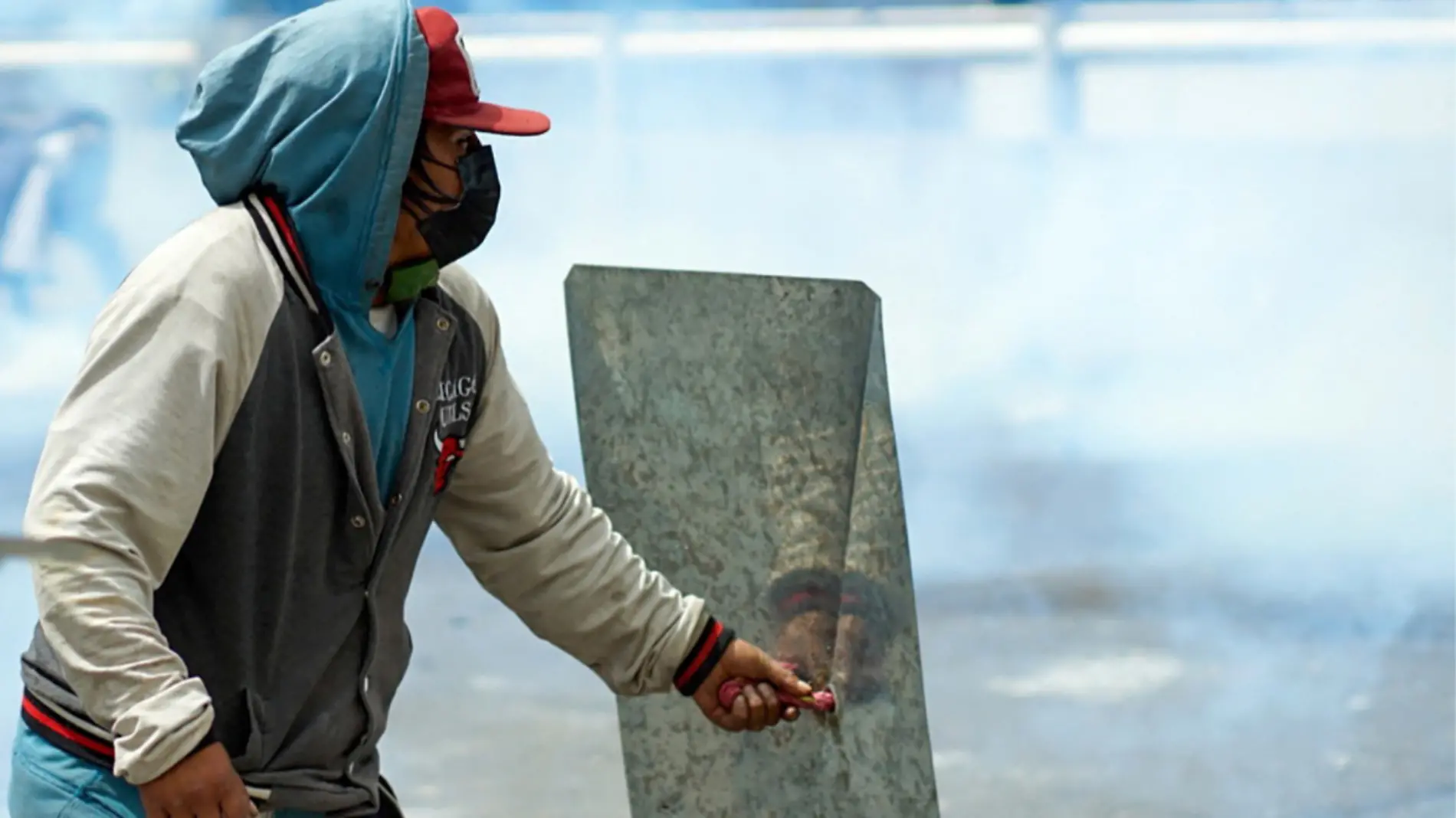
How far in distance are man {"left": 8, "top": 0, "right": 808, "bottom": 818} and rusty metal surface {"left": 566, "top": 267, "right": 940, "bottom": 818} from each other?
0.28 m

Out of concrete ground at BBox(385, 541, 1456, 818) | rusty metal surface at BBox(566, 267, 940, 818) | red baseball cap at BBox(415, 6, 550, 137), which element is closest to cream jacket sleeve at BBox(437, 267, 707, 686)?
rusty metal surface at BBox(566, 267, 940, 818)

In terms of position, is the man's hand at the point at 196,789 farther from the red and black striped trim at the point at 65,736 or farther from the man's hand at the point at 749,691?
the man's hand at the point at 749,691

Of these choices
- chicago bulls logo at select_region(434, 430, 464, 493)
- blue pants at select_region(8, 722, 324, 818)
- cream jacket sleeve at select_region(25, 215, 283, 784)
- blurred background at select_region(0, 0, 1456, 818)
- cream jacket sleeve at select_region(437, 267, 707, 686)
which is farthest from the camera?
blurred background at select_region(0, 0, 1456, 818)

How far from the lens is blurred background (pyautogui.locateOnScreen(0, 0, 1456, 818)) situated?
537 centimetres

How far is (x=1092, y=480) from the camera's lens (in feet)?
22.8

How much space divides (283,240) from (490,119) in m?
0.26

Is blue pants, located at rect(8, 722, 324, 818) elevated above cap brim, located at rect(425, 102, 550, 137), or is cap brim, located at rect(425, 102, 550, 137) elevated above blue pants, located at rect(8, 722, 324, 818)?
cap brim, located at rect(425, 102, 550, 137)

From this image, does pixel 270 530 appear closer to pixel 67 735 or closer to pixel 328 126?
pixel 67 735

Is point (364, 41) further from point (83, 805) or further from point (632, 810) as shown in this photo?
point (632, 810)

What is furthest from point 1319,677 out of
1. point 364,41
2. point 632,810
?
point 364,41

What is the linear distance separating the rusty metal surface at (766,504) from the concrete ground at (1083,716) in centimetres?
150

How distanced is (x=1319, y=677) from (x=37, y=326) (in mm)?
5691

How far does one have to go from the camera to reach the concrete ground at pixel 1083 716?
4117mm

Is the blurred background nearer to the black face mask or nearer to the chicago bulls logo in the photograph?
the chicago bulls logo
